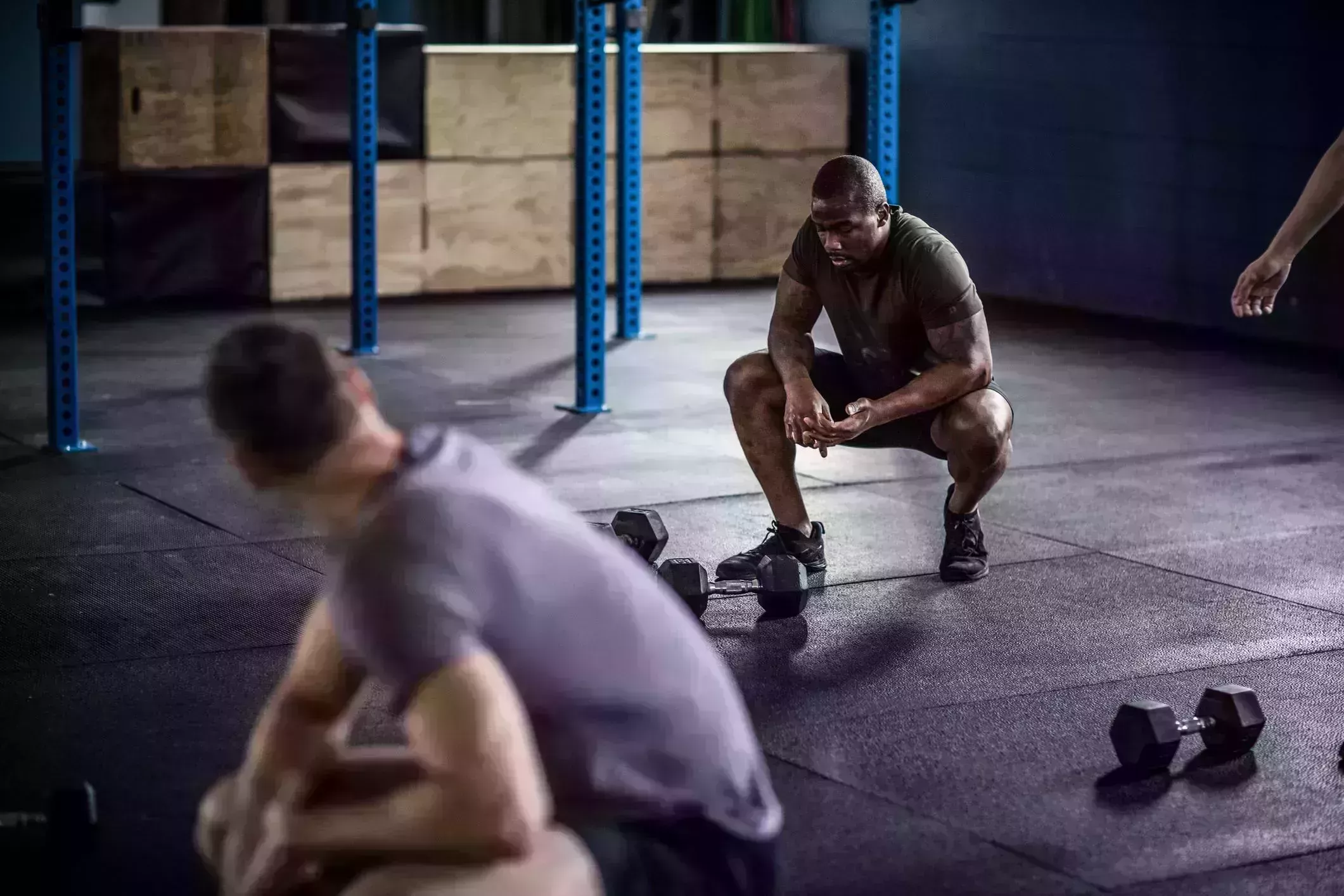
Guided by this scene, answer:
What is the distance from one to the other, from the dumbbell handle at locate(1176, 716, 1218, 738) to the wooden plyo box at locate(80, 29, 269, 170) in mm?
6952

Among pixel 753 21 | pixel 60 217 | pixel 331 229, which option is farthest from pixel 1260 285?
pixel 753 21

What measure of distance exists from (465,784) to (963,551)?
2.99 metres

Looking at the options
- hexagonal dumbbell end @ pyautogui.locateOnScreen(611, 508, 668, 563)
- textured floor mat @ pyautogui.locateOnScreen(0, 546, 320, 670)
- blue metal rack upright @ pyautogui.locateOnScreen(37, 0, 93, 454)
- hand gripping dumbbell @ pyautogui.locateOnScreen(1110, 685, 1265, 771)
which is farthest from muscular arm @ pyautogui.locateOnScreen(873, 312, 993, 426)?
blue metal rack upright @ pyautogui.locateOnScreen(37, 0, 93, 454)

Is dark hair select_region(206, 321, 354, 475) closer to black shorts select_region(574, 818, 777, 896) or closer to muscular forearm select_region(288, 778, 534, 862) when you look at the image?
muscular forearm select_region(288, 778, 534, 862)

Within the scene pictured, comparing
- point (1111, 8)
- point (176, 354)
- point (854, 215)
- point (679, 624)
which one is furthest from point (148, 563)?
point (1111, 8)

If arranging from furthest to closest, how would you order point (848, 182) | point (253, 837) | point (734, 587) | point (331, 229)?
point (331, 229), point (734, 587), point (848, 182), point (253, 837)

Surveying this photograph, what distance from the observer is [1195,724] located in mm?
3213

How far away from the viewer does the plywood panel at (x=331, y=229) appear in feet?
30.6

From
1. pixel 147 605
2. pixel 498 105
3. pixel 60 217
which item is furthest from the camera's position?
pixel 498 105

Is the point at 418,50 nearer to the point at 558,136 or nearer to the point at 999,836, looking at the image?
the point at 558,136

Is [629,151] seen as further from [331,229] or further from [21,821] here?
[21,821]

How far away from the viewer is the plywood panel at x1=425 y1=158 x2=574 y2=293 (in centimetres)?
974

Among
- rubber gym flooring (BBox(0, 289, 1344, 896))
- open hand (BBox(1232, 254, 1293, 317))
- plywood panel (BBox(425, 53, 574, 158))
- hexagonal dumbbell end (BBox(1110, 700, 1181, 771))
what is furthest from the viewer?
plywood panel (BBox(425, 53, 574, 158))

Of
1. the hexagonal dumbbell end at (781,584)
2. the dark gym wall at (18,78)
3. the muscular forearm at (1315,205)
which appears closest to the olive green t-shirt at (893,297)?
the hexagonal dumbbell end at (781,584)
